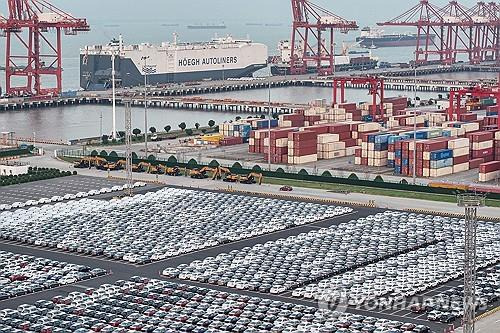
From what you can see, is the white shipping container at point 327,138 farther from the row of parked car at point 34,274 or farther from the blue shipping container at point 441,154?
the row of parked car at point 34,274

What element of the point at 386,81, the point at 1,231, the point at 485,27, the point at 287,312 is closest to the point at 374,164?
the point at 1,231

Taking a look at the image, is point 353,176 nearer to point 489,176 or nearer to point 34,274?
point 489,176

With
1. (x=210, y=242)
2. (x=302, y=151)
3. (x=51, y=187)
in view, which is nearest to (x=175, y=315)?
(x=210, y=242)

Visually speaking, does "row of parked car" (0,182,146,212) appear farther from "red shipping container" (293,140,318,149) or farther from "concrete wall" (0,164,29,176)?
"red shipping container" (293,140,318,149)

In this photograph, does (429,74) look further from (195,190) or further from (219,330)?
(219,330)

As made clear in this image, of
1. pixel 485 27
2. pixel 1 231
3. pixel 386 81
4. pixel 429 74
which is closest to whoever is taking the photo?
pixel 1 231

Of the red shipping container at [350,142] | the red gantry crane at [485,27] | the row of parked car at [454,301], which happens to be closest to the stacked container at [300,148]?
the red shipping container at [350,142]
